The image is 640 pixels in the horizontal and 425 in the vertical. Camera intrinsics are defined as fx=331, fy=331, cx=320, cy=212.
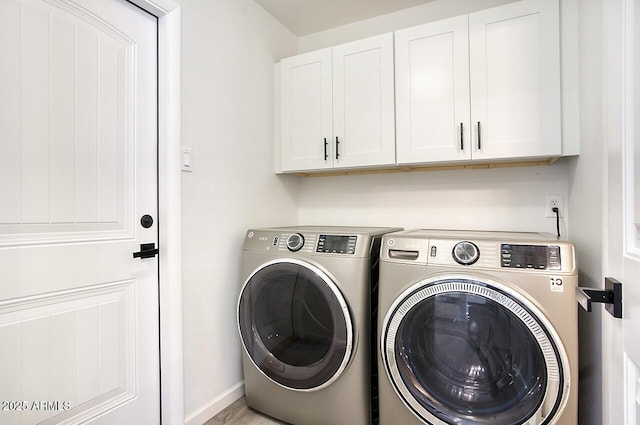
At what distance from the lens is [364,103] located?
6.24 feet

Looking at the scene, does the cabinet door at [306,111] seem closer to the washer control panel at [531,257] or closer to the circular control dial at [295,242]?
the circular control dial at [295,242]

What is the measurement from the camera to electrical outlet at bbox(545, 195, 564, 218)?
1773 mm

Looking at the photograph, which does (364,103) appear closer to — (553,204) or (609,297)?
(553,204)

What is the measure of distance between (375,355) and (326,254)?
542 millimetres

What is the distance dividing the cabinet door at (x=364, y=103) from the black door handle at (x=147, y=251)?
3.55ft

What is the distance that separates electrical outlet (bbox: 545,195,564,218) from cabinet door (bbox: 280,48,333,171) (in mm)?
1218

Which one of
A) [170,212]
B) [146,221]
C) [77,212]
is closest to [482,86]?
[170,212]

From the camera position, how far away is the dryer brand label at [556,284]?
1.15 metres

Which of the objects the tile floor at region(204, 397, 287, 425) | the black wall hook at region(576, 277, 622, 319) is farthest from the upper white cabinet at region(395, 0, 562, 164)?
the tile floor at region(204, 397, 287, 425)

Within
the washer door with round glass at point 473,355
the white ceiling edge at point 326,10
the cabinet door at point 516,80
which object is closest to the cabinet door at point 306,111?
the white ceiling edge at point 326,10

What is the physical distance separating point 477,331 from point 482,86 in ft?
3.77

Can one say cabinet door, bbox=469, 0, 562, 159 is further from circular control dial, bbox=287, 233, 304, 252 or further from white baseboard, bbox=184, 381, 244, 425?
white baseboard, bbox=184, 381, 244, 425

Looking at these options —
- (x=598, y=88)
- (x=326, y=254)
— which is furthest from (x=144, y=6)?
(x=598, y=88)

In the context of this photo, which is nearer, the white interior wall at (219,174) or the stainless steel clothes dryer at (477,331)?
the stainless steel clothes dryer at (477,331)
